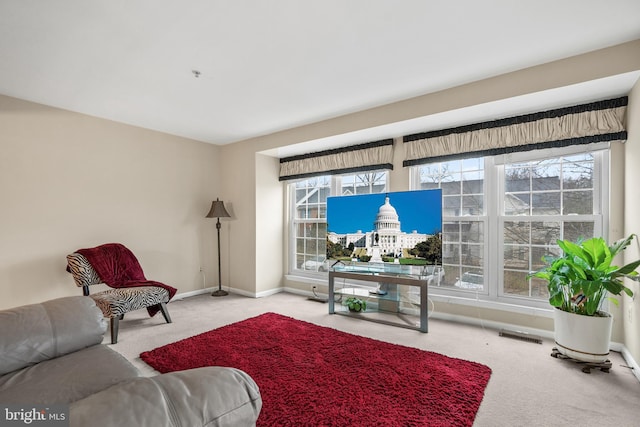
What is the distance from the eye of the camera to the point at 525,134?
306 cm

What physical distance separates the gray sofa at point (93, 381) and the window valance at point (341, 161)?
10.7ft

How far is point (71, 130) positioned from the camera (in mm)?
3584

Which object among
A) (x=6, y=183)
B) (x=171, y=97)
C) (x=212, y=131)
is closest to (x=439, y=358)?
(x=171, y=97)

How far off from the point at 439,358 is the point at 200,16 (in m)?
3.02

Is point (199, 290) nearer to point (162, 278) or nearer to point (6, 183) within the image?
point (162, 278)

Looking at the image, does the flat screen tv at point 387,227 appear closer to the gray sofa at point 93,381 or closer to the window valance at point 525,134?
the window valance at point 525,134

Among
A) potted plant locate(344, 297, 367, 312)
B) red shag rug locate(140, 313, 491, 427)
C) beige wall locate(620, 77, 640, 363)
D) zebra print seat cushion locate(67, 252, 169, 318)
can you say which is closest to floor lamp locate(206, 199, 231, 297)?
zebra print seat cushion locate(67, 252, 169, 318)

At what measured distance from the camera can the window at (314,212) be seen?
451 centimetres

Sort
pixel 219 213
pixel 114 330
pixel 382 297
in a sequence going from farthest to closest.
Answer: pixel 219 213 → pixel 382 297 → pixel 114 330

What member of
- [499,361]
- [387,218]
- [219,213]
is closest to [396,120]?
[387,218]

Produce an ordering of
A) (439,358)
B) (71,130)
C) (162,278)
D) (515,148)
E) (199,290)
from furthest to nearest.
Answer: (199,290), (162,278), (71,130), (515,148), (439,358)

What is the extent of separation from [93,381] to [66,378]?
12 centimetres

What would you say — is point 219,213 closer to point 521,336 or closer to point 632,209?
point 521,336

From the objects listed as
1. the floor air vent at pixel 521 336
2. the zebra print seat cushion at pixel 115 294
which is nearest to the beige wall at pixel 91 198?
the zebra print seat cushion at pixel 115 294
